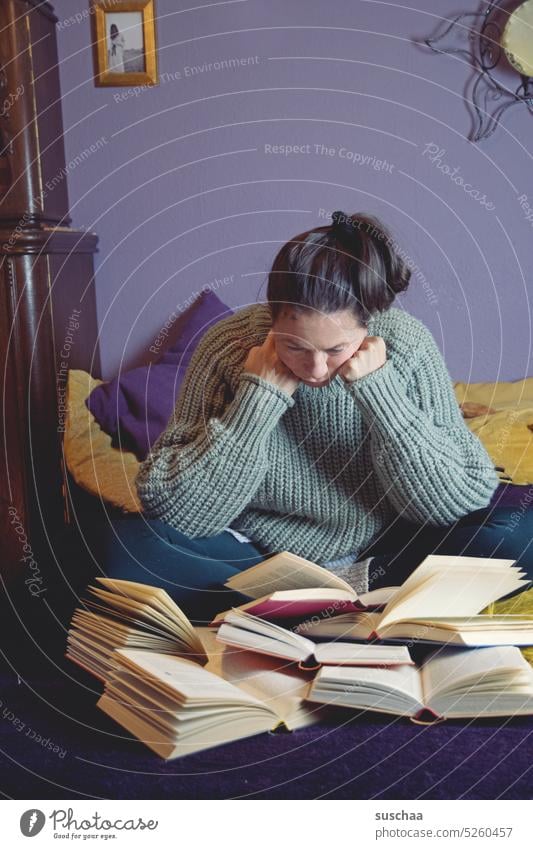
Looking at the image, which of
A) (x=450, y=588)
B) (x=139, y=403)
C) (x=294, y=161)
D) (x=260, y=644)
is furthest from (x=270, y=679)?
(x=294, y=161)

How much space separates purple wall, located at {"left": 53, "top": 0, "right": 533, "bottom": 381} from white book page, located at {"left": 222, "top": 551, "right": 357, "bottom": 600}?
1212mm

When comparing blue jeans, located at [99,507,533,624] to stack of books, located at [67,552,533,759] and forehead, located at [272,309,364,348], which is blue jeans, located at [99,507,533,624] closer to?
stack of books, located at [67,552,533,759]

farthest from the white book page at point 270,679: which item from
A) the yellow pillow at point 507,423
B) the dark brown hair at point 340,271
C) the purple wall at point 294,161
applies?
the purple wall at point 294,161

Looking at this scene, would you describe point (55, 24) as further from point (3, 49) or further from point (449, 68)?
point (449, 68)

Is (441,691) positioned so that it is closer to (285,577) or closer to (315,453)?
(285,577)

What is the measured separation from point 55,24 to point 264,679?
72.5 inches

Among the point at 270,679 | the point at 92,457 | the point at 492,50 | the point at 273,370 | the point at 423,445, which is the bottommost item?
the point at 92,457

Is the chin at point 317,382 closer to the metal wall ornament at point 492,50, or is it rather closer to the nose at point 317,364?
the nose at point 317,364

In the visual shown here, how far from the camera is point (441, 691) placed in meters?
1.06

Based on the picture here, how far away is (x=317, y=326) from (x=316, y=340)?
3 centimetres

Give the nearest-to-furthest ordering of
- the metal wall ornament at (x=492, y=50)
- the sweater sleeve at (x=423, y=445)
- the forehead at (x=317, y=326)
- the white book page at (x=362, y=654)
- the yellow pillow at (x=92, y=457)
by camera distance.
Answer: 1. the white book page at (x=362, y=654)
2. the forehead at (x=317, y=326)
3. the sweater sleeve at (x=423, y=445)
4. the yellow pillow at (x=92, y=457)
5. the metal wall ornament at (x=492, y=50)

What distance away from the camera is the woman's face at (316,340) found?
1329mm

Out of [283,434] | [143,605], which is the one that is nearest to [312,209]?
[283,434]

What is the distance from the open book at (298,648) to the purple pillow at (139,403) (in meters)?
1.04
